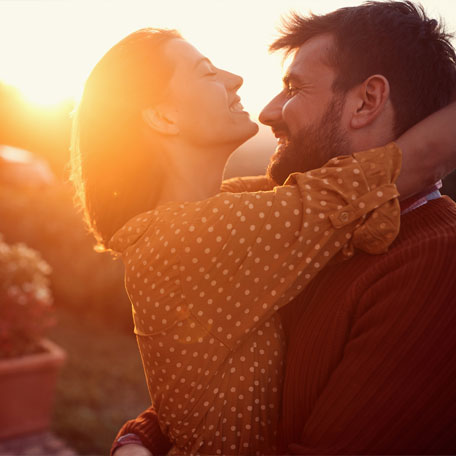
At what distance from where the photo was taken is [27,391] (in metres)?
5.18

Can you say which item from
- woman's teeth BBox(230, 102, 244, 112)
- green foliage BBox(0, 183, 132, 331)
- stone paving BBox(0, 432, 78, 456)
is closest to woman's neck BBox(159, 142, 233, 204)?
woman's teeth BBox(230, 102, 244, 112)


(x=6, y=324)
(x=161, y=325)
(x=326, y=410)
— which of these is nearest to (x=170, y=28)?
(x=161, y=325)

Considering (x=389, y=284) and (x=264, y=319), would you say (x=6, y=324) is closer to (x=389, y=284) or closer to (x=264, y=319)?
(x=264, y=319)

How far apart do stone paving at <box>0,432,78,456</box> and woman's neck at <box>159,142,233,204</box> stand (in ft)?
12.4

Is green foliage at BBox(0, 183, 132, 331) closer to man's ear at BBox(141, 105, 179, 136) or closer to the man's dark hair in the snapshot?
man's ear at BBox(141, 105, 179, 136)

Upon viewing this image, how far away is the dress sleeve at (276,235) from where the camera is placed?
1703 millimetres

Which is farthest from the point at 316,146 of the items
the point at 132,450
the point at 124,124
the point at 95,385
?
the point at 95,385

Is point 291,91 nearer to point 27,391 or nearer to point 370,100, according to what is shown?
point 370,100

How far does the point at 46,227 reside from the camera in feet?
30.1

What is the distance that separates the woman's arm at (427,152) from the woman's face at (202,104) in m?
0.80

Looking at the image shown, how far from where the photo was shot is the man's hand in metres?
2.14

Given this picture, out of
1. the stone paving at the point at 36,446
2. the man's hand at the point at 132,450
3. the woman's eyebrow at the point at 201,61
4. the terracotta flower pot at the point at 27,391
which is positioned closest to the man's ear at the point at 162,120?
the woman's eyebrow at the point at 201,61

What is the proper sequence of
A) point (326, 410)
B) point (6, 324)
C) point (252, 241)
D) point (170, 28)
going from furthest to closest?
point (6, 324)
point (170, 28)
point (252, 241)
point (326, 410)

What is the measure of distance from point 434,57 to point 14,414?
193 inches
